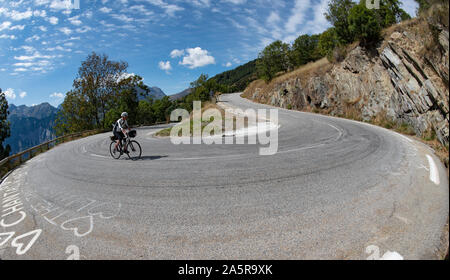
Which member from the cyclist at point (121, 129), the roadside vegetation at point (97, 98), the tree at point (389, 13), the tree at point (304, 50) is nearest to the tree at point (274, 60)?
the tree at point (304, 50)

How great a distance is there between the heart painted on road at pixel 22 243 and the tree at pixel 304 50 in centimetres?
5365

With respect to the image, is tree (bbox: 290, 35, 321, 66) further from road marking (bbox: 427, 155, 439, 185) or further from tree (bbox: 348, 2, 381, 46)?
road marking (bbox: 427, 155, 439, 185)

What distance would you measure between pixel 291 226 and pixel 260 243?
654 mm

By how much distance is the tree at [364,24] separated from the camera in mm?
21609

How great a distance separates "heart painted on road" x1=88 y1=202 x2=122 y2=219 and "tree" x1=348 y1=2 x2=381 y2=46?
26865mm

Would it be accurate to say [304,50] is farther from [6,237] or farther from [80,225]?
[6,237]

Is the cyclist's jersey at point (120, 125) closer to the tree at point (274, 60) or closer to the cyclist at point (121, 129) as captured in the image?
the cyclist at point (121, 129)

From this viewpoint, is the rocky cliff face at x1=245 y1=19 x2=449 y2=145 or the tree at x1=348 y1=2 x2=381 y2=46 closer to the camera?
Result: the rocky cliff face at x1=245 y1=19 x2=449 y2=145

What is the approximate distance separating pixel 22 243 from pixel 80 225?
811mm

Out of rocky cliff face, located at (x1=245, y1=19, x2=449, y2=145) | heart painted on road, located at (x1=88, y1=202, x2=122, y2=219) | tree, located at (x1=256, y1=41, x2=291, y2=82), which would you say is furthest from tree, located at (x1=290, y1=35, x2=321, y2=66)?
heart painted on road, located at (x1=88, y1=202, x2=122, y2=219)

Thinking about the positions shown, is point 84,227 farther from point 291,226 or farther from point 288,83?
point 288,83

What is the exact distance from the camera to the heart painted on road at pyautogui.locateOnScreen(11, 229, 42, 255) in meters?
3.37

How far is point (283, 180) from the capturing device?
538cm
